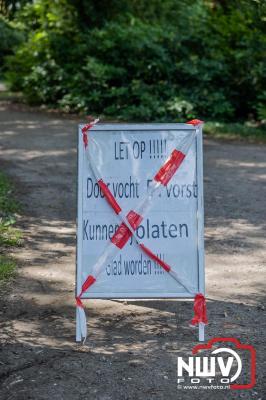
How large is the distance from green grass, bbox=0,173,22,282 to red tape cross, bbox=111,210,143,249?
1.49m

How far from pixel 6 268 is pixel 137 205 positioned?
1.81 m

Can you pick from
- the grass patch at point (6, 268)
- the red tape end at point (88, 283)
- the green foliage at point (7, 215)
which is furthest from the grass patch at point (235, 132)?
the red tape end at point (88, 283)

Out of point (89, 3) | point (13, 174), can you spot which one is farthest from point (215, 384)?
point (89, 3)

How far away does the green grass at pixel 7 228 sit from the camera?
685 centimetres

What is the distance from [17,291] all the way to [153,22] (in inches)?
570

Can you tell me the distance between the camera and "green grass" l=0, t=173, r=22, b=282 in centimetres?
685

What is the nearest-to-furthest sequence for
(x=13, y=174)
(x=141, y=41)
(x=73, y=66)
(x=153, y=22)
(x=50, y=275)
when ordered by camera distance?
(x=50, y=275), (x=13, y=174), (x=141, y=41), (x=73, y=66), (x=153, y=22)

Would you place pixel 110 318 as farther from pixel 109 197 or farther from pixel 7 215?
pixel 7 215

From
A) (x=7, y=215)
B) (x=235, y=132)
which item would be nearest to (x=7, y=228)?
(x=7, y=215)

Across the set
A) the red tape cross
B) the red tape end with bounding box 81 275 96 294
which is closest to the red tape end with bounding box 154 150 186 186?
the red tape cross

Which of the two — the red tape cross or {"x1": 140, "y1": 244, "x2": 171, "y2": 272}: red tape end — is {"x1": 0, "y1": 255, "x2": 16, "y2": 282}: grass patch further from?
{"x1": 140, "y1": 244, "x2": 171, "y2": 272}: red tape end

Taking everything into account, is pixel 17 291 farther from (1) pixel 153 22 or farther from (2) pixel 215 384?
(1) pixel 153 22

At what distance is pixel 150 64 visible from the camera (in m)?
16.7

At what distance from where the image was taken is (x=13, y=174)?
11461 millimetres
